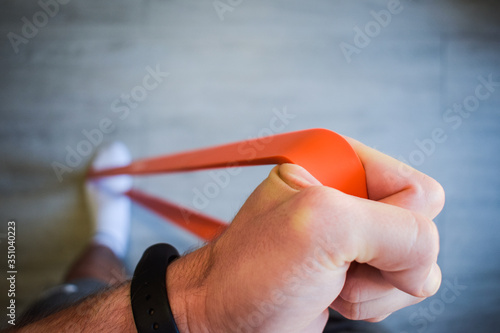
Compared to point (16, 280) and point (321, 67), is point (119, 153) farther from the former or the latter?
point (321, 67)

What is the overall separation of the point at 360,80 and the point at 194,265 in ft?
3.38

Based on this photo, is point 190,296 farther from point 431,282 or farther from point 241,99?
point 241,99

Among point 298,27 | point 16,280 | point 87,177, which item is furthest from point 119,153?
point 298,27

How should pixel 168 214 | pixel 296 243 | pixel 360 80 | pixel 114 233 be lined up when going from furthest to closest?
pixel 360 80, pixel 114 233, pixel 168 214, pixel 296 243

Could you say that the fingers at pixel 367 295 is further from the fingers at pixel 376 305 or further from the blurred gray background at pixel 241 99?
the blurred gray background at pixel 241 99

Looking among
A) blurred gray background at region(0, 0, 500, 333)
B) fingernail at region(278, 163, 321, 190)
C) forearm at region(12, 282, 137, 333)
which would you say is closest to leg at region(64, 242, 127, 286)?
blurred gray background at region(0, 0, 500, 333)

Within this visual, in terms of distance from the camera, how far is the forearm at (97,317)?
325 millimetres

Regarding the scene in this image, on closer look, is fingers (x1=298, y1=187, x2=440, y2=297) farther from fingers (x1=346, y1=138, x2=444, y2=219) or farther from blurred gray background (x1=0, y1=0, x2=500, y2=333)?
blurred gray background (x1=0, y1=0, x2=500, y2=333)

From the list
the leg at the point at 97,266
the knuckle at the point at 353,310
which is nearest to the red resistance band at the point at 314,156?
the knuckle at the point at 353,310

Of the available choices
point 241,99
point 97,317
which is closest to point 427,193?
point 97,317

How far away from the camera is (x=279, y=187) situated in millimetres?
289

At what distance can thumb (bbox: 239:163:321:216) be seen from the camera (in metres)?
0.28

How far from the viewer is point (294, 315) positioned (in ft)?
0.87

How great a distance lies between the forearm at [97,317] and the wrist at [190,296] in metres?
0.05
